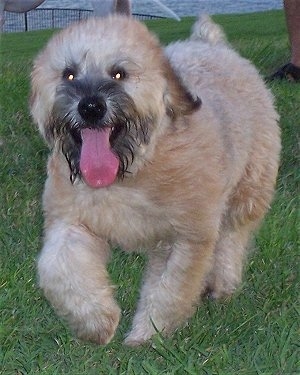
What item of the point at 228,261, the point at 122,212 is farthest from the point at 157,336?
the point at 228,261

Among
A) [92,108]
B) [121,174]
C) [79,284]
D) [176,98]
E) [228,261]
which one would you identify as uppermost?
[92,108]

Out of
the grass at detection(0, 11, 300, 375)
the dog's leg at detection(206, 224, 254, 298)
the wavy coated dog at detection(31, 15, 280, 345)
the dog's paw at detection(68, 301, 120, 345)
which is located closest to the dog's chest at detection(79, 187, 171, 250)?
the wavy coated dog at detection(31, 15, 280, 345)

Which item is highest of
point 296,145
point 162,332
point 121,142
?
point 121,142

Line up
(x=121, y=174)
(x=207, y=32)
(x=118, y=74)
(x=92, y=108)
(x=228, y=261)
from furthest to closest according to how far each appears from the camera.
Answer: (x=207, y=32), (x=228, y=261), (x=121, y=174), (x=118, y=74), (x=92, y=108)

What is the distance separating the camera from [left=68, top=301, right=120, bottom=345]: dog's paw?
3.77m

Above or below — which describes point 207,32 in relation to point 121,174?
below

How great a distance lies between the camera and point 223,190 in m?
4.15

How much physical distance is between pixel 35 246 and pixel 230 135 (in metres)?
1.23

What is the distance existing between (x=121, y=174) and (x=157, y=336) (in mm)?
662

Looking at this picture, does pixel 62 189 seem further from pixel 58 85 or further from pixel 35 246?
pixel 35 246

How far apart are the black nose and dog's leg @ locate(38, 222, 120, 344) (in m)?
0.53

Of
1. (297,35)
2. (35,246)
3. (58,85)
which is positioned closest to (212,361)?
(58,85)

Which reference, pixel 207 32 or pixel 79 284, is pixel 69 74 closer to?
pixel 79 284

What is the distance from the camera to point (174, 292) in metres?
3.94
